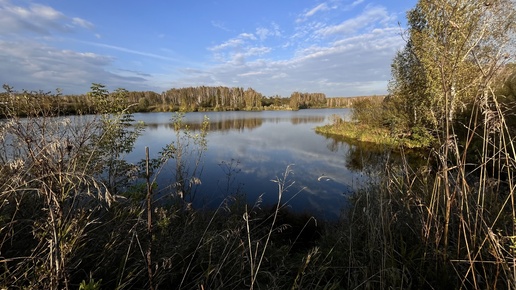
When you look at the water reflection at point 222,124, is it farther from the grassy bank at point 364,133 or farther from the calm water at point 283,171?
the grassy bank at point 364,133

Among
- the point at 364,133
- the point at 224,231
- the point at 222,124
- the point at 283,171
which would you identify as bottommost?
the point at 283,171

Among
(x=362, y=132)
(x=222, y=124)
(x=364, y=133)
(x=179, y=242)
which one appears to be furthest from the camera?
(x=222, y=124)

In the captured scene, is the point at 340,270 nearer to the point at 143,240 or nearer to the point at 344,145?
the point at 143,240

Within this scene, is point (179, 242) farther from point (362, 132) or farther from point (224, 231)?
point (362, 132)

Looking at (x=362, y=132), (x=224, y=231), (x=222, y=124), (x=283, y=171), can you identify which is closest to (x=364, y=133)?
(x=362, y=132)

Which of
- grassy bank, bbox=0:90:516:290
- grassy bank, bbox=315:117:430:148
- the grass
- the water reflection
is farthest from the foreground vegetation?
the water reflection

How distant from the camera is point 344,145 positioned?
66.9ft

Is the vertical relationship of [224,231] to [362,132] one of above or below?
above

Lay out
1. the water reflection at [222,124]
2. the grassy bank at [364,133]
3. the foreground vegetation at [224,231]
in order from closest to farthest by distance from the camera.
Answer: the foreground vegetation at [224,231], the grassy bank at [364,133], the water reflection at [222,124]

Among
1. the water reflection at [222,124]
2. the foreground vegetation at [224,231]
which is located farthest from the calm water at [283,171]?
the water reflection at [222,124]

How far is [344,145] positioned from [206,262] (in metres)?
18.9

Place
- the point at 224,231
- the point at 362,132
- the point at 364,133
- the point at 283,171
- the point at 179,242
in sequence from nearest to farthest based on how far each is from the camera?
the point at 224,231 < the point at 179,242 < the point at 283,171 < the point at 364,133 < the point at 362,132

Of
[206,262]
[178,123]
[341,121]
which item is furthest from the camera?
[341,121]

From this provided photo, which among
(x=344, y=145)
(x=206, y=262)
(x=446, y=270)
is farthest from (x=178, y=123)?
(x=344, y=145)
